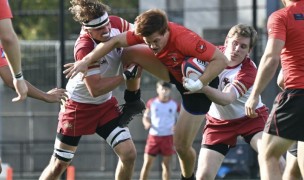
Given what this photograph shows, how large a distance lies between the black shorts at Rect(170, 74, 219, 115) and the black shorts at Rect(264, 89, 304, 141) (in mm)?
811

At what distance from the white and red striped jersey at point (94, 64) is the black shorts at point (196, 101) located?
2.20 ft

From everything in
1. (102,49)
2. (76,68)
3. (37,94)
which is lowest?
(37,94)

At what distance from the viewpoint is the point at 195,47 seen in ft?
27.2

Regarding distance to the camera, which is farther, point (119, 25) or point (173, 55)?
point (119, 25)

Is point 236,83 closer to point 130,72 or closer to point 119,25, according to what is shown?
point 130,72

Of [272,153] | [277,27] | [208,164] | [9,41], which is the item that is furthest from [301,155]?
[9,41]

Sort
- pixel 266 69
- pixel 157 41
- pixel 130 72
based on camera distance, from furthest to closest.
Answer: pixel 130 72 → pixel 157 41 → pixel 266 69

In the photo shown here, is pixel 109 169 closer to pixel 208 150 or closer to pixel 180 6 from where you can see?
pixel 180 6

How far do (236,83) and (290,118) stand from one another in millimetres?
979

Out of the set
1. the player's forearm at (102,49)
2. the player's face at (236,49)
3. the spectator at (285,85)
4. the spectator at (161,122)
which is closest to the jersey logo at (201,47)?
the spectator at (285,85)

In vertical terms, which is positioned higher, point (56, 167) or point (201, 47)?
point (201, 47)

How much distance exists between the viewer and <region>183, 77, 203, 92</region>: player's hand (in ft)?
26.7

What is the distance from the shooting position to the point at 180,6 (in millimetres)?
23734

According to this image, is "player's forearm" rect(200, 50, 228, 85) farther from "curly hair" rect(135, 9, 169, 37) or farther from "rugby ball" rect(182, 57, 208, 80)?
"curly hair" rect(135, 9, 169, 37)
